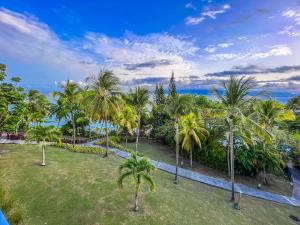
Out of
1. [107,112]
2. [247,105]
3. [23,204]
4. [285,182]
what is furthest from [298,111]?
[23,204]

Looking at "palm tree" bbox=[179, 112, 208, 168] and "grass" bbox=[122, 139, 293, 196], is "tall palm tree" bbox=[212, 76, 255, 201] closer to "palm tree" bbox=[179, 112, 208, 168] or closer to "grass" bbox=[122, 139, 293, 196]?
"palm tree" bbox=[179, 112, 208, 168]

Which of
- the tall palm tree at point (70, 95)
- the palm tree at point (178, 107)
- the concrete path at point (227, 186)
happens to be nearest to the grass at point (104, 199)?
the concrete path at point (227, 186)

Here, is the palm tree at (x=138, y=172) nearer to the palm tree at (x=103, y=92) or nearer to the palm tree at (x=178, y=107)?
the palm tree at (x=178, y=107)

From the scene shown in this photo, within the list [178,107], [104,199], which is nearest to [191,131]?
[178,107]

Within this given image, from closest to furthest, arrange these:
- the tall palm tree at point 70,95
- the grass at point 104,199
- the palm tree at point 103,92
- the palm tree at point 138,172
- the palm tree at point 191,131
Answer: the grass at point 104,199
the palm tree at point 138,172
the palm tree at point 103,92
the palm tree at point 191,131
the tall palm tree at point 70,95

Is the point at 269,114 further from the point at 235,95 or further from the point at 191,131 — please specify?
the point at 235,95

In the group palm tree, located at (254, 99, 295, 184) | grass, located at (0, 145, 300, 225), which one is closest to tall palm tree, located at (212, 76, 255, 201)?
grass, located at (0, 145, 300, 225)
